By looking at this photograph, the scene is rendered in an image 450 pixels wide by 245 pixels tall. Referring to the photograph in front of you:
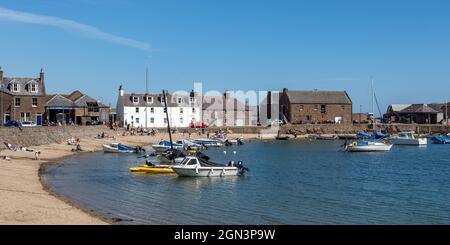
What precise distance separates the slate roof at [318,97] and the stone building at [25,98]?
57239 millimetres

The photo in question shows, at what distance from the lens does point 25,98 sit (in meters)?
81.1

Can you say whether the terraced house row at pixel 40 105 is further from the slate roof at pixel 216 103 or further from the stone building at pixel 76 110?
the slate roof at pixel 216 103

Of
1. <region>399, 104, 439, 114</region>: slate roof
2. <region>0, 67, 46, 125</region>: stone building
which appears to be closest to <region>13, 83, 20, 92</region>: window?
<region>0, 67, 46, 125</region>: stone building

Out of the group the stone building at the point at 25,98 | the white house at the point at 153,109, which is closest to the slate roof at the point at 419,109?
the white house at the point at 153,109

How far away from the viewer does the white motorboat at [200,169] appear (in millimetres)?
41906

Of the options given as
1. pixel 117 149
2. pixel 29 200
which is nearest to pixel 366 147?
pixel 117 149

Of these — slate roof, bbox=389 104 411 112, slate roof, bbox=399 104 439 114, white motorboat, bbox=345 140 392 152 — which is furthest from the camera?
slate roof, bbox=389 104 411 112

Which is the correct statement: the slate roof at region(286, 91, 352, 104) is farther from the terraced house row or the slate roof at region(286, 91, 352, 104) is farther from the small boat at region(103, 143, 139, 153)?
the small boat at region(103, 143, 139, 153)

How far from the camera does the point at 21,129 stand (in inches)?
2394

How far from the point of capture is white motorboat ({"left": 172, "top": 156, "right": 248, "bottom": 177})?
4191 cm

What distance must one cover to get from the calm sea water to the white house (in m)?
46.8
